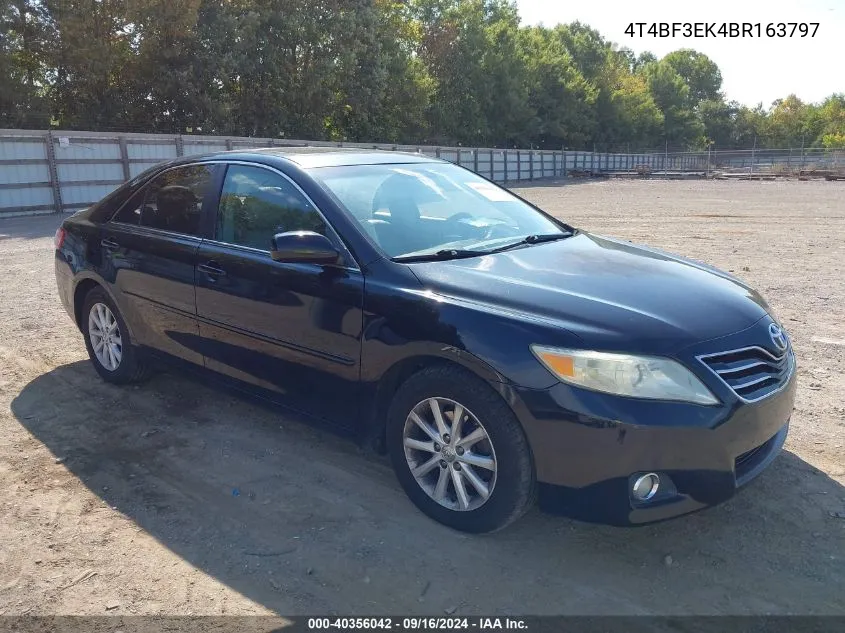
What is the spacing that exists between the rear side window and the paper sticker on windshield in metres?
1.63

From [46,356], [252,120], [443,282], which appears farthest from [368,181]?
[252,120]

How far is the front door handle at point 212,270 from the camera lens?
4002 mm

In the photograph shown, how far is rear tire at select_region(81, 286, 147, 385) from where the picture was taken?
16.0 feet

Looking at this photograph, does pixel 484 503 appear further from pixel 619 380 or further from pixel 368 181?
pixel 368 181

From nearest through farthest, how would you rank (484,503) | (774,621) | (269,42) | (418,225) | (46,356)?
(774,621)
(484,503)
(418,225)
(46,356)
(269,42)

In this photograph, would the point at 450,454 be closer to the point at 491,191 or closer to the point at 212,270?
the point at 212,270

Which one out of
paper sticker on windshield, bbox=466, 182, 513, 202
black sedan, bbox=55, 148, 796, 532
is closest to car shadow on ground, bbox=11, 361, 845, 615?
black sedan, bbox=55, 148, 796, 532

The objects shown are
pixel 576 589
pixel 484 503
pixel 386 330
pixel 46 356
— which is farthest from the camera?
pixel 46 356

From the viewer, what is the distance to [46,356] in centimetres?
579

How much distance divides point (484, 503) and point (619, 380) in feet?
2.63

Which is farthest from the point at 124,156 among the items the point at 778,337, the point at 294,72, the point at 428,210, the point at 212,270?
the point at 778,337

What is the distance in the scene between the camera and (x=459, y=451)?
10.1 feet

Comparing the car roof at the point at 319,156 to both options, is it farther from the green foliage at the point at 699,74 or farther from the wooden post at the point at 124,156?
the green foliage at the point at 699,74

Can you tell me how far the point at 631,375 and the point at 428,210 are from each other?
164cm
